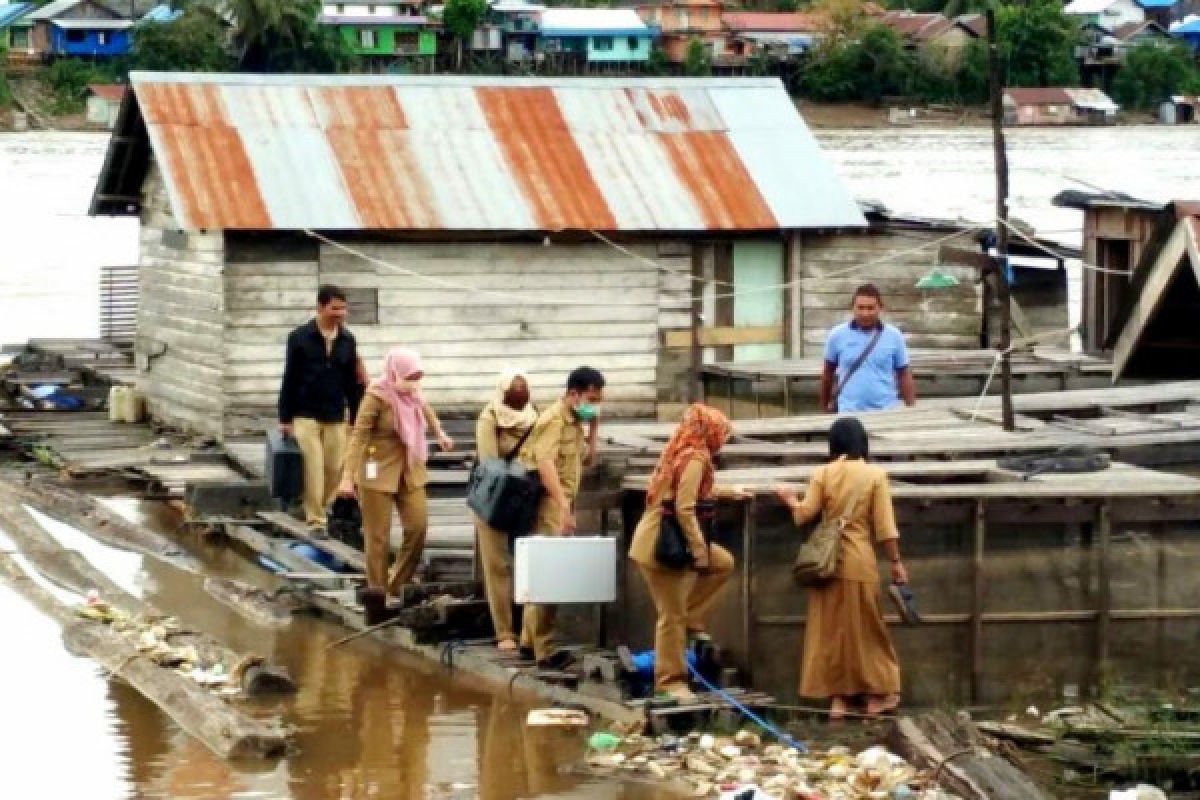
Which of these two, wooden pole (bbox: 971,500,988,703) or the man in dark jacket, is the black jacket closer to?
the man in dark jacket

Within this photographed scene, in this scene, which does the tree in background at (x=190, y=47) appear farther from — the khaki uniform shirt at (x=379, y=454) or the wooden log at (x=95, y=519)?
the khaki uniform shirt at (x=379, y=454)

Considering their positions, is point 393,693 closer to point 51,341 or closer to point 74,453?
point 74,453

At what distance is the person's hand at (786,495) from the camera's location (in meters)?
12.8

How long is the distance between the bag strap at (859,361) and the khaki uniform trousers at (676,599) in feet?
12.7

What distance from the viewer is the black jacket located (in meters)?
16.6

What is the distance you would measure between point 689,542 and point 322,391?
15.6ft

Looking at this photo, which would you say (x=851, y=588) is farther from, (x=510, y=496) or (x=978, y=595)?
(x=510, y=496)

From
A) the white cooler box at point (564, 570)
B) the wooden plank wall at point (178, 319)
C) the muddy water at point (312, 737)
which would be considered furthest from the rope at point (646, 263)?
the white cooler box at point (564, 570)

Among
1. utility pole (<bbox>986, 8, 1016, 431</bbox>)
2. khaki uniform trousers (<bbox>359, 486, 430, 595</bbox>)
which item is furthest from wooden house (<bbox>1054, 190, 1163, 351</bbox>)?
khaki uniform trousers (<bbox>359, 486, 430, 595</bbox>)

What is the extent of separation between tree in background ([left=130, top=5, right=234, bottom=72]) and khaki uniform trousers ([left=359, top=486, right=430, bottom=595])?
71285 mm

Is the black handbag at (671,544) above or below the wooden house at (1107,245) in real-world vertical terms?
below

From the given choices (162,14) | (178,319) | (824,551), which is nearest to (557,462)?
(824,551)

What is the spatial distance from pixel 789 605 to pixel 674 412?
31.2 feet

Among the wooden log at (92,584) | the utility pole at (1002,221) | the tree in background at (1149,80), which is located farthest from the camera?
the tree in background at (1149,80)
